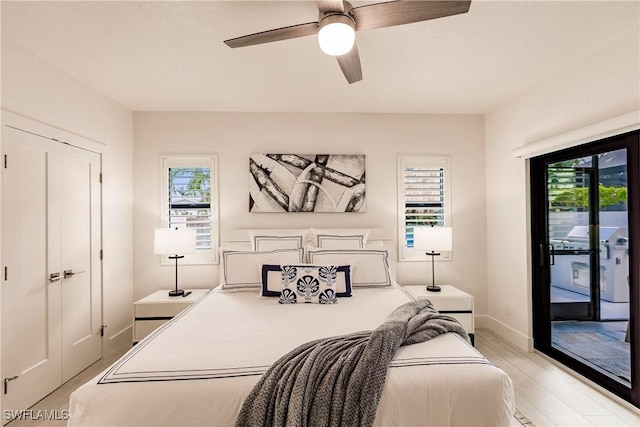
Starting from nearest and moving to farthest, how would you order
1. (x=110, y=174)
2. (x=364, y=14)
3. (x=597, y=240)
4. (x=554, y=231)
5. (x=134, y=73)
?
(x=364, y=14)
(x=597, y=240)
(x=134, y=73)
(x=554, y=231)
(x=110, y=174)

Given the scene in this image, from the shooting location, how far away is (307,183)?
3.79 metres

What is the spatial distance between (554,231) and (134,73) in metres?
4.00

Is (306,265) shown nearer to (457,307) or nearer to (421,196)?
(457,307)

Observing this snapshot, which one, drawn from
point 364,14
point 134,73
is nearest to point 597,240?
point 364,14

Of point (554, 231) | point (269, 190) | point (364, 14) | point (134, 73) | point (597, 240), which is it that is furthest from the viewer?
point (269, 190)

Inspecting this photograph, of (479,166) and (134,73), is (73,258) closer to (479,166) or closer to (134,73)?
(134,73)

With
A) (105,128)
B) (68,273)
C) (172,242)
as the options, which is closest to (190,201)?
(172,242)

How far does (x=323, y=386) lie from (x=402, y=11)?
5.74 ft

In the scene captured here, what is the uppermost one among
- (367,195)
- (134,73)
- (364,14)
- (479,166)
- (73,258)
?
(134,73)

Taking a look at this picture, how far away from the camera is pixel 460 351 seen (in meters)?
1.63

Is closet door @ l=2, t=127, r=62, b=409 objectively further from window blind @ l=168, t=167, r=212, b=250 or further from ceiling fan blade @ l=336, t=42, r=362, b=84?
ceiling fan blade @ l=336, t=42, r=362, b=84

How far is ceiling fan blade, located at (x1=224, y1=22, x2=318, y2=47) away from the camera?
1721mm

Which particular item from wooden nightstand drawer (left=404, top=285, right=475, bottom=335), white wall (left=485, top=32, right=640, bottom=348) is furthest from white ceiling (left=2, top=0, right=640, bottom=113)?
wooden nightstand drawer (left=404, top=285, right=475, bottom=335)

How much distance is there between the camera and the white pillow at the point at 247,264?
9.73ft
